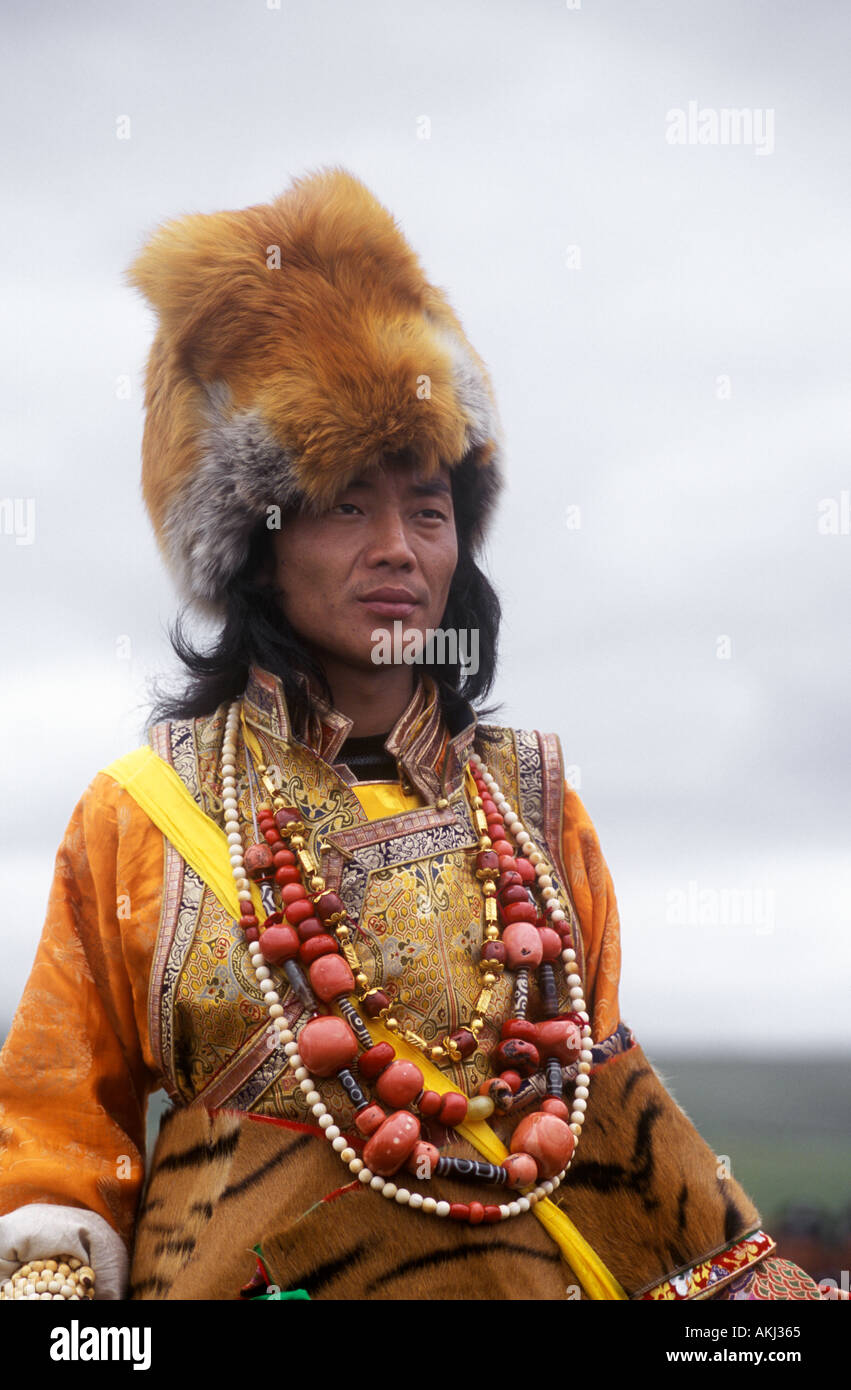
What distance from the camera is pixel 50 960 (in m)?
2.47

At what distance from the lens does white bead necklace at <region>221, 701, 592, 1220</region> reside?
7.36 ft

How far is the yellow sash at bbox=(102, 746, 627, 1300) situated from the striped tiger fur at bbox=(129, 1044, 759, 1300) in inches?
1.3

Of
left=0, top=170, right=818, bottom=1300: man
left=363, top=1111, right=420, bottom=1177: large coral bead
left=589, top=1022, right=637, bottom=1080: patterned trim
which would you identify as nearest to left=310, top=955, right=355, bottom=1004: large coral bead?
left=0, top=170, right=818, bottom=1300: man

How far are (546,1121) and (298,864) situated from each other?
0.71 metres

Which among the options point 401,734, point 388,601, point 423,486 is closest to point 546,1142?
point 401,734

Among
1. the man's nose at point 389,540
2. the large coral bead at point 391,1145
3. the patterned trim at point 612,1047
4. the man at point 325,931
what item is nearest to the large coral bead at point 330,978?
the man at point 325,931

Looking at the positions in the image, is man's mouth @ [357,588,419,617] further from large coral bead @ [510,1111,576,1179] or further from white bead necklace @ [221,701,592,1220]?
large coral bead @ [510,1111,576,1179]

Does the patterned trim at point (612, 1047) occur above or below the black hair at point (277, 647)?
below

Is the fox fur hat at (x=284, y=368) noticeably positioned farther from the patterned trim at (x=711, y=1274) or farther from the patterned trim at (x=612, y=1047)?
the patterned trim at (x=711, y=1274)

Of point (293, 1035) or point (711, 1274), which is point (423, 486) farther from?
point (711, 1274)

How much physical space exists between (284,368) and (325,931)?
1.16 meters

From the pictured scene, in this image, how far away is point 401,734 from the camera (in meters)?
2.65

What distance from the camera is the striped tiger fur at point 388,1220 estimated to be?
2217 millimetres
